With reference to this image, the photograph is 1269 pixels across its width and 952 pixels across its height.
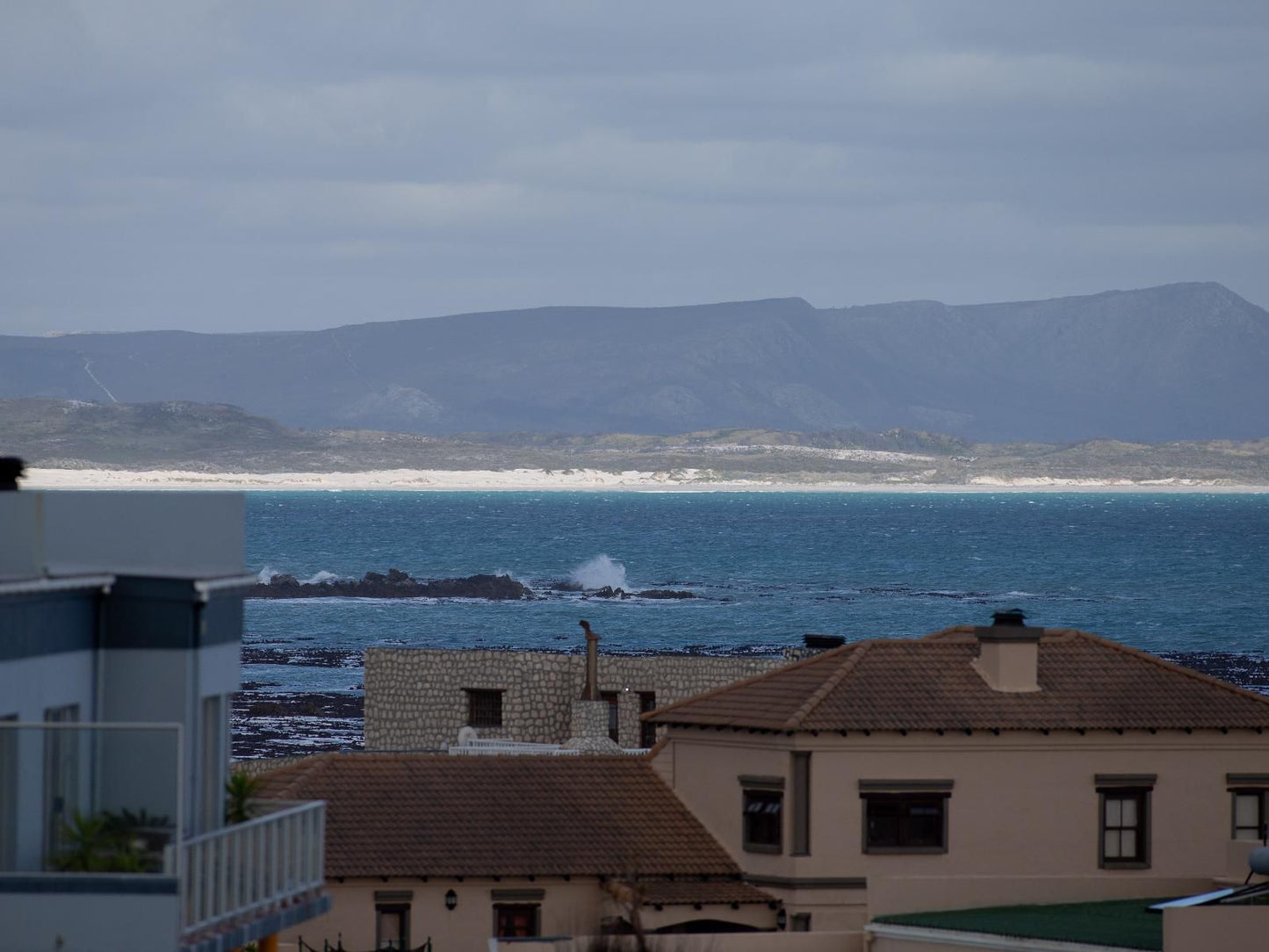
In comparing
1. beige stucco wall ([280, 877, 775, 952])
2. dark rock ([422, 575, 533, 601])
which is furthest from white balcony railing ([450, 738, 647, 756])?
dark rock ([422, 575, 533, 601])

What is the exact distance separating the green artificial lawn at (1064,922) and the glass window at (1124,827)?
4.67ft

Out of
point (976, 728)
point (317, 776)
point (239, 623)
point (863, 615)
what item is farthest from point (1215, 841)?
point (863, 615)

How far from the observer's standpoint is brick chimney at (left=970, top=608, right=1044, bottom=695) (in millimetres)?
25016

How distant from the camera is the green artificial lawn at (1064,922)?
1991cm

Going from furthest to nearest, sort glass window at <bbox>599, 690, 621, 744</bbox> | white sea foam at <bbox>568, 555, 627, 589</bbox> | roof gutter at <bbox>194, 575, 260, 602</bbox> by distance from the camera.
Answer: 1. white sea foam at <bbox>568, 555, 627, 589</bbox>
2. glass window at <bbox>599, 690, 621, 744</bbox>
3. roof gutter at <bbox>194, 575, 260, 602</bbox>

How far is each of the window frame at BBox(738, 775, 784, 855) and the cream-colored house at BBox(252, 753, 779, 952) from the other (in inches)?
14.9

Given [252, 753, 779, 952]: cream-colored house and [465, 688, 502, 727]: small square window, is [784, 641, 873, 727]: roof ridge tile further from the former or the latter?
[465, 688, 502, 727]: small square window

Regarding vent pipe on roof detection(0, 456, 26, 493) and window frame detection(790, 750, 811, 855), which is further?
window frame detection(790, 750, 811, 855)

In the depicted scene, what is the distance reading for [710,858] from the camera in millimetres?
24625

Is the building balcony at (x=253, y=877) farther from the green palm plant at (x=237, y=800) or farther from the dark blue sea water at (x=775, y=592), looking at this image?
the dark blue sea water at (x=775, y=592)

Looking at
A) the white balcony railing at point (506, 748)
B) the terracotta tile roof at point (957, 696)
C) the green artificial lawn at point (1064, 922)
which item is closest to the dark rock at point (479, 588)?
the white balcony railing at point (506, 748)

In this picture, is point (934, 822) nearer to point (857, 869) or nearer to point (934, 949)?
point (857, 869)

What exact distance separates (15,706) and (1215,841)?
1531cm

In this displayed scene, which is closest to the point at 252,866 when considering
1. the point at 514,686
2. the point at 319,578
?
the point at 514,686
